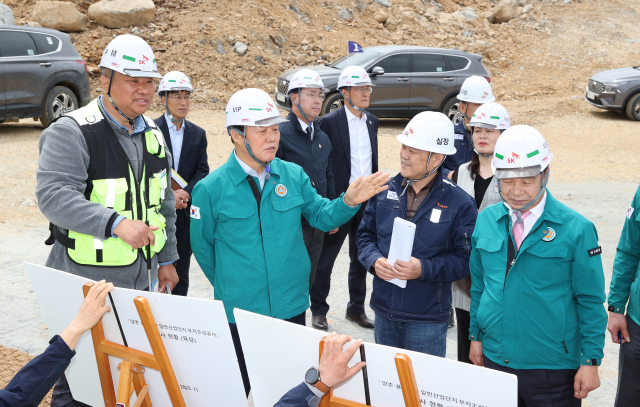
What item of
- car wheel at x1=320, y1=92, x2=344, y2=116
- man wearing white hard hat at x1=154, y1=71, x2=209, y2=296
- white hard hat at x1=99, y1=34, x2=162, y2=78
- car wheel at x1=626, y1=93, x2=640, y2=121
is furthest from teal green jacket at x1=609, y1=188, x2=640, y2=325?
car wheel at x1=626, y1=93, x2=640, y2=121

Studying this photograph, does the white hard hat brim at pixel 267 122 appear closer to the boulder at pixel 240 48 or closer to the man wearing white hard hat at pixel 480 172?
the man wearing white hard hat at pixel 480 172

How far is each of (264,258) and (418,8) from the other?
928 inches

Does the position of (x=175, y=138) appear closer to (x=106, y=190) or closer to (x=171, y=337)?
(x=106, y=190)

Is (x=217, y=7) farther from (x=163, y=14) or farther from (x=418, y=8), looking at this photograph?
(x=418, y=8)

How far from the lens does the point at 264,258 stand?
3.72 m

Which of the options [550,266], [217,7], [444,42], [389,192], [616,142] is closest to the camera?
[550,266]

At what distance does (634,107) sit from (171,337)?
1635 centimetres

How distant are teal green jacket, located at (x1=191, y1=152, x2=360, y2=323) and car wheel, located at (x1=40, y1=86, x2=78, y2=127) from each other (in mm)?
9936

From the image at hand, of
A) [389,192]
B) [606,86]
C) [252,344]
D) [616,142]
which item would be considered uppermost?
[389,192]

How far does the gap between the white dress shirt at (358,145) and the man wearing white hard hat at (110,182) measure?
8.59 ft

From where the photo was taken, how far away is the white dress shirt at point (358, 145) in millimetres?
6070

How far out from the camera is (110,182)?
3.53 meters

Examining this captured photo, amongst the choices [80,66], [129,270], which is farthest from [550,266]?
[80,66]

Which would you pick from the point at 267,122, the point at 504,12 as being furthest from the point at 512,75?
the point at 267,122
